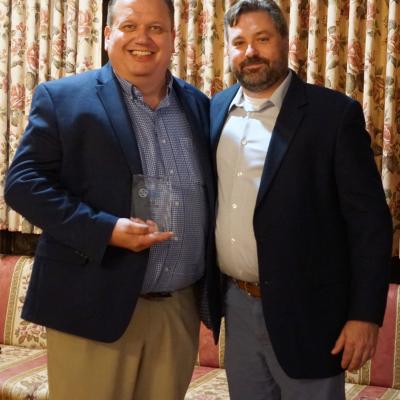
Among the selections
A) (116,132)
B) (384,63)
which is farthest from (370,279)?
(384,63)

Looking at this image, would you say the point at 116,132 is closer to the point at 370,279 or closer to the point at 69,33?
the point at 370,279

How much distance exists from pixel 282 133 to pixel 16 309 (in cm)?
187

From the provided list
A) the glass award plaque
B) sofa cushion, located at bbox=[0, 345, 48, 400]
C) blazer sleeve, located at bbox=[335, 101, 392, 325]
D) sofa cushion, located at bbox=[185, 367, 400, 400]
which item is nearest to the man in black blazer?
blazer sleeve, located at bbox=[335, 101, 392, 325]

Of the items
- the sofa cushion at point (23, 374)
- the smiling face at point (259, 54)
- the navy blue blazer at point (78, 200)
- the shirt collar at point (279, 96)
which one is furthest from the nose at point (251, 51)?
the sofa cushion at point (23, 374)

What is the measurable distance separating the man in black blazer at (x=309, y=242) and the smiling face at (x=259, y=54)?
7cm

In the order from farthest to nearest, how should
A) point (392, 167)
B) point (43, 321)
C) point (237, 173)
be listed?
point (392, 167)
point (237, 173)
point (43, 321)

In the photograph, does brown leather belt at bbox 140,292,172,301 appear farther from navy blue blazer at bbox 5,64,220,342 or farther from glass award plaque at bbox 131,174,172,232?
glass award plaque at bbox 131,174,172,232

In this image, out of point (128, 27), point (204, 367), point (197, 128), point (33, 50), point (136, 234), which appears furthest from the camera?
point (33, 50)

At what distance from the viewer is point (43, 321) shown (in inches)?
69.1

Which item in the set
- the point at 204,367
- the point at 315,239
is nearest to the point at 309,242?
the point at 315,239

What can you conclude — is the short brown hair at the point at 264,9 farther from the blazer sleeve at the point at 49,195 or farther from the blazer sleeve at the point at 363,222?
the blazer sleeve at the point at 49,195

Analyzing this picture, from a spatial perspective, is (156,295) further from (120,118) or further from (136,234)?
(120,118)

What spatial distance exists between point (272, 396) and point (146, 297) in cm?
46

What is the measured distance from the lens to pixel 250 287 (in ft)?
6.16
